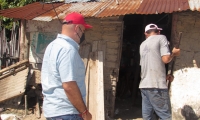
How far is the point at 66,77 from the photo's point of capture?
2404mm

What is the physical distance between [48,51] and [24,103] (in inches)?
188

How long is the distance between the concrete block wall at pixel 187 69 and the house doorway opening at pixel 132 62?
1.43 metres

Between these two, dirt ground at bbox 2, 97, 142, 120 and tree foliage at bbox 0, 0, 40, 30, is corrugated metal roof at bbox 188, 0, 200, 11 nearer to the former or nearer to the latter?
dirt ground at bbox 2, 97, 142, 120

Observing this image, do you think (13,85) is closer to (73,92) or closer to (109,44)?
(109,44)

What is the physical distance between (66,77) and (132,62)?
5508 mm

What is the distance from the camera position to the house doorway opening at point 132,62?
703cm

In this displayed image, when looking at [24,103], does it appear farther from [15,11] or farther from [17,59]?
[15,11]

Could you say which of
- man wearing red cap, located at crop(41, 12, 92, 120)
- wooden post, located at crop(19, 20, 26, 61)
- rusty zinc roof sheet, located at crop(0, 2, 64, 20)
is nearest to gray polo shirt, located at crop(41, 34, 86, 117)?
man wearing red cap, located at crop(41, 12, 92, 120)

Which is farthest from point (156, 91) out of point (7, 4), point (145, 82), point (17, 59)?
point (7, 4)

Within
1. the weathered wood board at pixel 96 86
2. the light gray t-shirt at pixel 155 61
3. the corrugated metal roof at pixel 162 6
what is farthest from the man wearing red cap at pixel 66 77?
the weathered wood board at pixel 96 86

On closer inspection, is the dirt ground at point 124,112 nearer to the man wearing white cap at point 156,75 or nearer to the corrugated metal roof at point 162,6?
the man wearing white cap at point 156,75

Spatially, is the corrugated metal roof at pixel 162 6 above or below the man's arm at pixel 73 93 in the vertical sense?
above

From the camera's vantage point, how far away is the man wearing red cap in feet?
7.94

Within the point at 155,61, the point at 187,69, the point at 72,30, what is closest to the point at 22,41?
the point at 155,61
